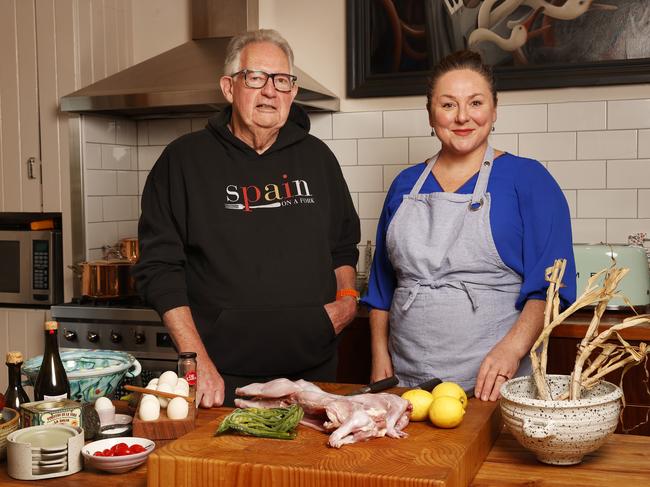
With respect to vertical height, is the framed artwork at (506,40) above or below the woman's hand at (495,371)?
above

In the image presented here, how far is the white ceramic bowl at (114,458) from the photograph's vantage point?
150 centimetres

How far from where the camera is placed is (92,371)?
5.82 feet

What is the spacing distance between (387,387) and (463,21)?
6.89 feet

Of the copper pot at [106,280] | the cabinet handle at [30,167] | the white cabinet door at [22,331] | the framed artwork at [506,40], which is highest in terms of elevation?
the framed artwork at [506,40]

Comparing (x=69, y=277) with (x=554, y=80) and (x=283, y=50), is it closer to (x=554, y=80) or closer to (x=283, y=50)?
(x=283, y=50)

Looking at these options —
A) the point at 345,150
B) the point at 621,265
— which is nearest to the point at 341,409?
the point at 621,265

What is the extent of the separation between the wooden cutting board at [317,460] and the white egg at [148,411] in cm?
14

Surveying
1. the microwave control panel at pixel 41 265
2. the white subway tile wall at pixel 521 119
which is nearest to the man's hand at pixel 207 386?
the white subway tile wall at pixel 521 119

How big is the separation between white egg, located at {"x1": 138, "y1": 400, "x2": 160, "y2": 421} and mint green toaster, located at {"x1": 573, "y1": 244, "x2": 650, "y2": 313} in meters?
1.82

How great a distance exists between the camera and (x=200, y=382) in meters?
1.95

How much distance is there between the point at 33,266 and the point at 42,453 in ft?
8.25

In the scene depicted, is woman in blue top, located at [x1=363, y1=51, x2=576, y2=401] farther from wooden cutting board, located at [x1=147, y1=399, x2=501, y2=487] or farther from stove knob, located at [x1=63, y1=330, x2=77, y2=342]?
stove knob, located at [x1=63, y1=330, x2=77, y2=342]

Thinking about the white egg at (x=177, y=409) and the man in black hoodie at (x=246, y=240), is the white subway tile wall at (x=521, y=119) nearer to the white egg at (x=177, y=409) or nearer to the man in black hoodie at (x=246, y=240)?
the man in black hoodie at (x=246, y=240)

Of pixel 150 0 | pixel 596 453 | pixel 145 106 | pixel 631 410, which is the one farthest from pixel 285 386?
pixel 150 0
